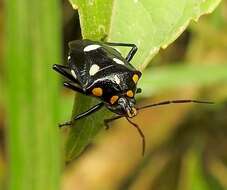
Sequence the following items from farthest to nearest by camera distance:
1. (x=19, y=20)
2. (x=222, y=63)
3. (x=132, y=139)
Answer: (x=132, y=139), (x=222, y=63), (x=19, y=20)

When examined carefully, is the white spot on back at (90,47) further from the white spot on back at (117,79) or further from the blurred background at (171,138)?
the blurred background at (171,138)

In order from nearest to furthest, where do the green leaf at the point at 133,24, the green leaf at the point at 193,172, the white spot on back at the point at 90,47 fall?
the green leaf at the point at 133,24, the white spot on back at the point at 90,47, the green leaf at the point at 193,172

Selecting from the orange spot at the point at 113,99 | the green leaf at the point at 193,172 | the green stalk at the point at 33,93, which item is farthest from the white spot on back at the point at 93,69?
the green leaf at the point at 193,172

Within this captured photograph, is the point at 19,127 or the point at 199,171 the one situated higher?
the point at 19,127

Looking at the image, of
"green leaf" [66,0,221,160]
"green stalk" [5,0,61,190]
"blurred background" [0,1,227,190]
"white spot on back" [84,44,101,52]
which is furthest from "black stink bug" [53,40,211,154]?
"blurred background" [0,1,227,190]

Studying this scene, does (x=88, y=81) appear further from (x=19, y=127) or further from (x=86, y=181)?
(x=86, y=181)

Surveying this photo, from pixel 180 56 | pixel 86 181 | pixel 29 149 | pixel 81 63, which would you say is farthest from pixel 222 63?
pixel 29 149
